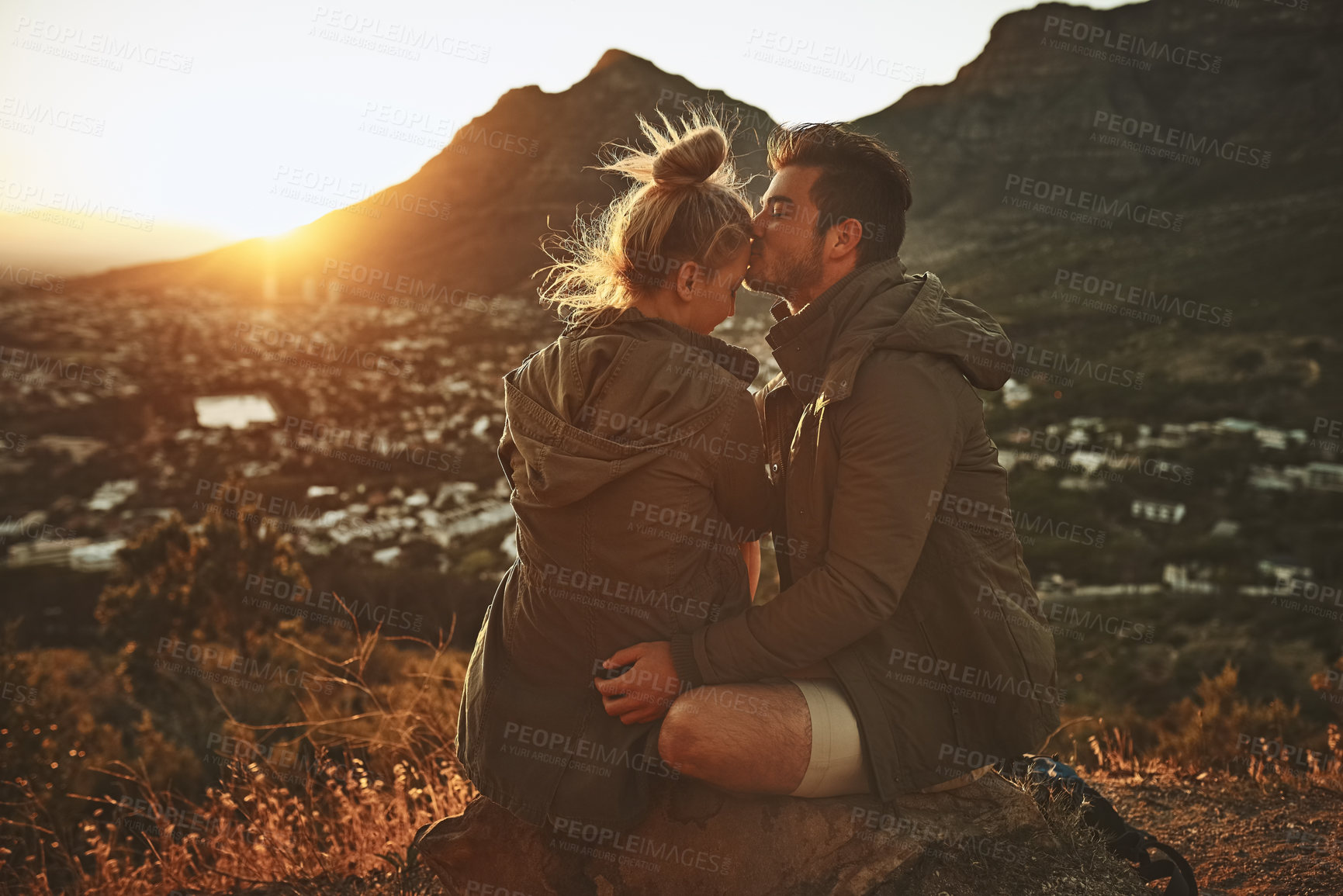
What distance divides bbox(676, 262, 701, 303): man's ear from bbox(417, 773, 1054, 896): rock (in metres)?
1.38

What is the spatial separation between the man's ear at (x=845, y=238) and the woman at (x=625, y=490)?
397 mm

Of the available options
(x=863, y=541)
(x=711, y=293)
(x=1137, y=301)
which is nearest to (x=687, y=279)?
(x=711, y=293)

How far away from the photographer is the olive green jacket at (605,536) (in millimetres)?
2240

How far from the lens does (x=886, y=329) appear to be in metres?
2.32

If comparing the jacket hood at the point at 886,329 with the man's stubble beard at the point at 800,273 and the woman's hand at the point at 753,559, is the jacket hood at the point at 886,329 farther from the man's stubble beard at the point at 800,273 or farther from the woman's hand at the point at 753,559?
the woman's hand at the point at 753,559

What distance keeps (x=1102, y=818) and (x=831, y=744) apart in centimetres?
119

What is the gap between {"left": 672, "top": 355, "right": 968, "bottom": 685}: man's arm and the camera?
219cm

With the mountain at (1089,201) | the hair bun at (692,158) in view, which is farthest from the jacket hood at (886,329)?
the mountain at (1089,201)

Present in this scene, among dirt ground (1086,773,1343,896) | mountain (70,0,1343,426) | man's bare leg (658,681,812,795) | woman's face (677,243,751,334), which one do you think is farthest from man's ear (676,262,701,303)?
mountain (70,0,1343,426)

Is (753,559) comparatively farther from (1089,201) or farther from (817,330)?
(1089,201)

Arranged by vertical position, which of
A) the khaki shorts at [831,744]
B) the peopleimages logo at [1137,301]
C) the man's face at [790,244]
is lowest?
the khaki shorts at [831,744]

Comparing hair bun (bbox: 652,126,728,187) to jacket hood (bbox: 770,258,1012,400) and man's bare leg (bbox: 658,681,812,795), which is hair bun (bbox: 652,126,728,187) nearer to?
jacket hood (bbox: 770,258,1012,400)

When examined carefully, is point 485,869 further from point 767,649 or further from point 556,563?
point 767,649

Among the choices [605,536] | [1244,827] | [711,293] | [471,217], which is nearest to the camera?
[605,536]
